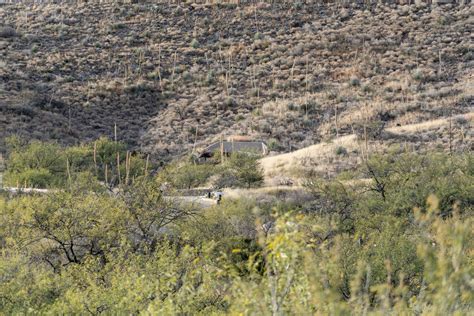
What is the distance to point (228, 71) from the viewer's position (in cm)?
5659

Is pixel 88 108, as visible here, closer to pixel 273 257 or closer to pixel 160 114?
pixel 160 114

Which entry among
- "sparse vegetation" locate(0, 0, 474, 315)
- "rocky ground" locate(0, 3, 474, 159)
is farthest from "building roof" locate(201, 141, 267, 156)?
"rocky ground" locate(0, 3, 474, 159)

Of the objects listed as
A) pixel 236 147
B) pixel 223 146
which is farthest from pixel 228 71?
pixel 236 147

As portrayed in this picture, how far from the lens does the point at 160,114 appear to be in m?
52.5

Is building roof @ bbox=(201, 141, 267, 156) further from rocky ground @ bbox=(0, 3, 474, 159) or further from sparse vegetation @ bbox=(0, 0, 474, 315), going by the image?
rocky ground @ bbox=(0, 3, 474, 159)

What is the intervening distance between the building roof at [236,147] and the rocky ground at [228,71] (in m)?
1.37

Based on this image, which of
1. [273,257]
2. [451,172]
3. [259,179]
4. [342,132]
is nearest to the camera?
[273,257]

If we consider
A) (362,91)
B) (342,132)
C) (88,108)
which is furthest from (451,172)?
(88,108)

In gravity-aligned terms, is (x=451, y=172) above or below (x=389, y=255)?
below

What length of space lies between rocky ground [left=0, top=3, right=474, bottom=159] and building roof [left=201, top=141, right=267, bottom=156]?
4.51 ft

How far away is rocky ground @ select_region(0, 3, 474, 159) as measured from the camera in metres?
48.5

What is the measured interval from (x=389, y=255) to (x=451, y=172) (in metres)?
13.4

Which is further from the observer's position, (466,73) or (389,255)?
(466,73)

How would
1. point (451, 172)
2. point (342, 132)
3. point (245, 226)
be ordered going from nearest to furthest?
1. point (245, 226)
2. point (451, 172)
3. point (342, 132)
